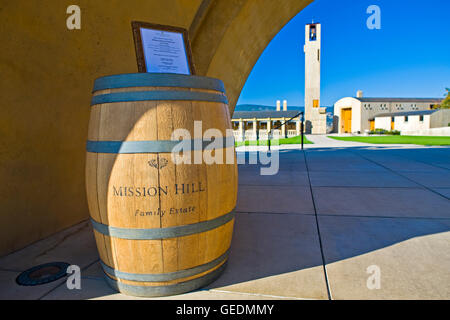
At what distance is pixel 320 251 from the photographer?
2.33 metres

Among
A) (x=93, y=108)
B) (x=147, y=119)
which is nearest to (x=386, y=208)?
(x=147, y=119)

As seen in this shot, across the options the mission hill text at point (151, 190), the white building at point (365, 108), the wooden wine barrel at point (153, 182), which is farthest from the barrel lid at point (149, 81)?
the white building at point (365, 108)

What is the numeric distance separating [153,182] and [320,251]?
1.49 meters

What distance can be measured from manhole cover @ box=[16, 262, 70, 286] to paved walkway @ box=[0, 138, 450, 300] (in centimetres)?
6

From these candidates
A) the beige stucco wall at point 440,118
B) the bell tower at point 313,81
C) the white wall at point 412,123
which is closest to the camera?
the beige stucco wall at point 440,118

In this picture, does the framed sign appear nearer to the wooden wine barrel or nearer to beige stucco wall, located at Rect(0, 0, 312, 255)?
the wooden wine barrel

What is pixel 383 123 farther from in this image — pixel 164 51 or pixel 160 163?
pixel 160 163

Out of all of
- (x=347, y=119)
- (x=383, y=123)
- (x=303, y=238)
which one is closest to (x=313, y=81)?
(x=383, y=123)

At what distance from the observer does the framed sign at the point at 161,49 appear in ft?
6.84

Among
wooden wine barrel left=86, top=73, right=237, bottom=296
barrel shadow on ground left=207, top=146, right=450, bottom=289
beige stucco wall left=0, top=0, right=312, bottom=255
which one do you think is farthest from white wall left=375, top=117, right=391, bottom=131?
wooden wine barrel left=86, top=73, right=237, bottom=296

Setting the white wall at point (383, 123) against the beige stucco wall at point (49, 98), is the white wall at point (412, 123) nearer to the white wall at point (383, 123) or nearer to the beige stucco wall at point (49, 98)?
the white wall at point (383, 123)

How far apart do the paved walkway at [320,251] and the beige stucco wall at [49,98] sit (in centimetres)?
33

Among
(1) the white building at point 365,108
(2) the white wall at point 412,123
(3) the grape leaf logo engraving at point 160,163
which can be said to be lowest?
(3) the grape leaf logo engraving at point 160,163

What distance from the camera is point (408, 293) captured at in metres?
1.74
